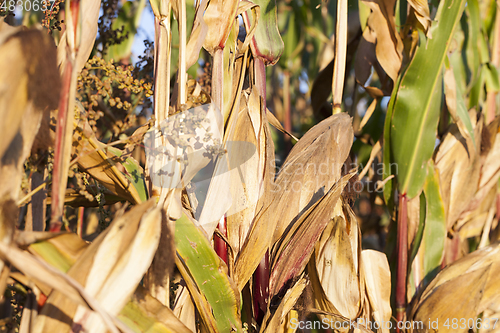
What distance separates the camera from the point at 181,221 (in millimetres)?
488

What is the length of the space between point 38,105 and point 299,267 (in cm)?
41

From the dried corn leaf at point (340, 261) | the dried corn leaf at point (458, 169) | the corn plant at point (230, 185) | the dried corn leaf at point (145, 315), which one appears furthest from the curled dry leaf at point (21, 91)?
the dried corn leaf at point (458, 169)

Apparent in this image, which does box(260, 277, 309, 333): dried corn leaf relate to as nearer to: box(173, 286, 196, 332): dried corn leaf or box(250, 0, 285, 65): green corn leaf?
box(173, 286, 196, 332): dried corn leaf

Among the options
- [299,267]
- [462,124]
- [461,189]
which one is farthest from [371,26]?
[299,267]

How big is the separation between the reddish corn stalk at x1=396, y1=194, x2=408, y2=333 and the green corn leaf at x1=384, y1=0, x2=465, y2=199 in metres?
0.05

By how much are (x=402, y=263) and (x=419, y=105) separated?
33cm

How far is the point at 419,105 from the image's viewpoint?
743 mm

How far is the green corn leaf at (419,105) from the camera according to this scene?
0.73 meters

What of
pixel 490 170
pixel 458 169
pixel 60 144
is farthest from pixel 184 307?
pixel 490 170

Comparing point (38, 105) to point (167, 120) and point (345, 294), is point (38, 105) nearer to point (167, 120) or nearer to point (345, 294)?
point (167, 120)

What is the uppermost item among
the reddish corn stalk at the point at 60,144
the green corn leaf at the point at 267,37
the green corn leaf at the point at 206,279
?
the green corn leaf at the point at 267,37

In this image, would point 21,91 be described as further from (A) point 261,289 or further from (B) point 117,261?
(A) point 261,289

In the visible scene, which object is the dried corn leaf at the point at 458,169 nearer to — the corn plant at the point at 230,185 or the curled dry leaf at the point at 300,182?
the corn plant at the point at 230,185

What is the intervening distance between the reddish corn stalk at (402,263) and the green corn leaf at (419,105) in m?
0.05
